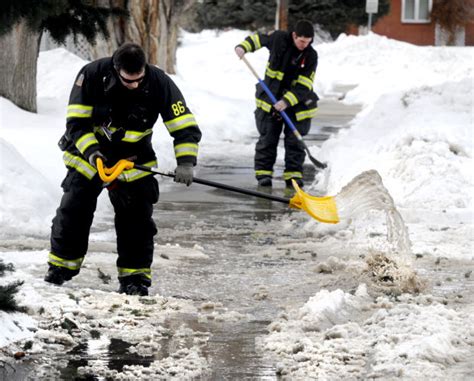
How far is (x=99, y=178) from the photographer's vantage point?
704 cm

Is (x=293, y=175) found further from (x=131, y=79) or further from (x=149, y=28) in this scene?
(x=149, y=28)

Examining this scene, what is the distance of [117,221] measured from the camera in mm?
7277

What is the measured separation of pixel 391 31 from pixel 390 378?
47.1m

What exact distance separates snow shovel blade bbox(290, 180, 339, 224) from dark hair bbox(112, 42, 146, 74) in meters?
1.50

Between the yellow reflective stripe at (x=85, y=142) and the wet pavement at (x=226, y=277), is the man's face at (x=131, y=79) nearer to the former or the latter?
the yellow reflective stripe at (x=85, y=142)

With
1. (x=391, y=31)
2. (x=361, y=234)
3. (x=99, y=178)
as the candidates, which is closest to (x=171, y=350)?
(x=99, y=178)

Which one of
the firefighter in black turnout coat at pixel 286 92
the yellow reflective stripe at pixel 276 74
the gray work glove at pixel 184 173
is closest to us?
the gray work glove at pixel 184 173

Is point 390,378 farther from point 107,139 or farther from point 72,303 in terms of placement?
point 107,139

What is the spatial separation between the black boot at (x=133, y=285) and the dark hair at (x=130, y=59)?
53.1 inches

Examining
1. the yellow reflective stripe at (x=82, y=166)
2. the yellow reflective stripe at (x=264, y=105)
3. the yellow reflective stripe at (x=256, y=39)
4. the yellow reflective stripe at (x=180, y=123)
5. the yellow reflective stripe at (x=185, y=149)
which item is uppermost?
the yellow reflective stripe at (x=180, y=123)

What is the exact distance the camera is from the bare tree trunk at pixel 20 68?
44.8 feet

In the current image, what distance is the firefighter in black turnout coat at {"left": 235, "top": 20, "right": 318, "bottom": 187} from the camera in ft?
38.8

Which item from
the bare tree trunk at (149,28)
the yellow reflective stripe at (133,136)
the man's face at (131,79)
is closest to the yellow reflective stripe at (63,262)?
the yellow reflective stripe at (133,136)

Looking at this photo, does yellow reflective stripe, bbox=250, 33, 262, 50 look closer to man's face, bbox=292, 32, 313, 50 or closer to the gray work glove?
man's face, bbox=292, 32, 313, 50
